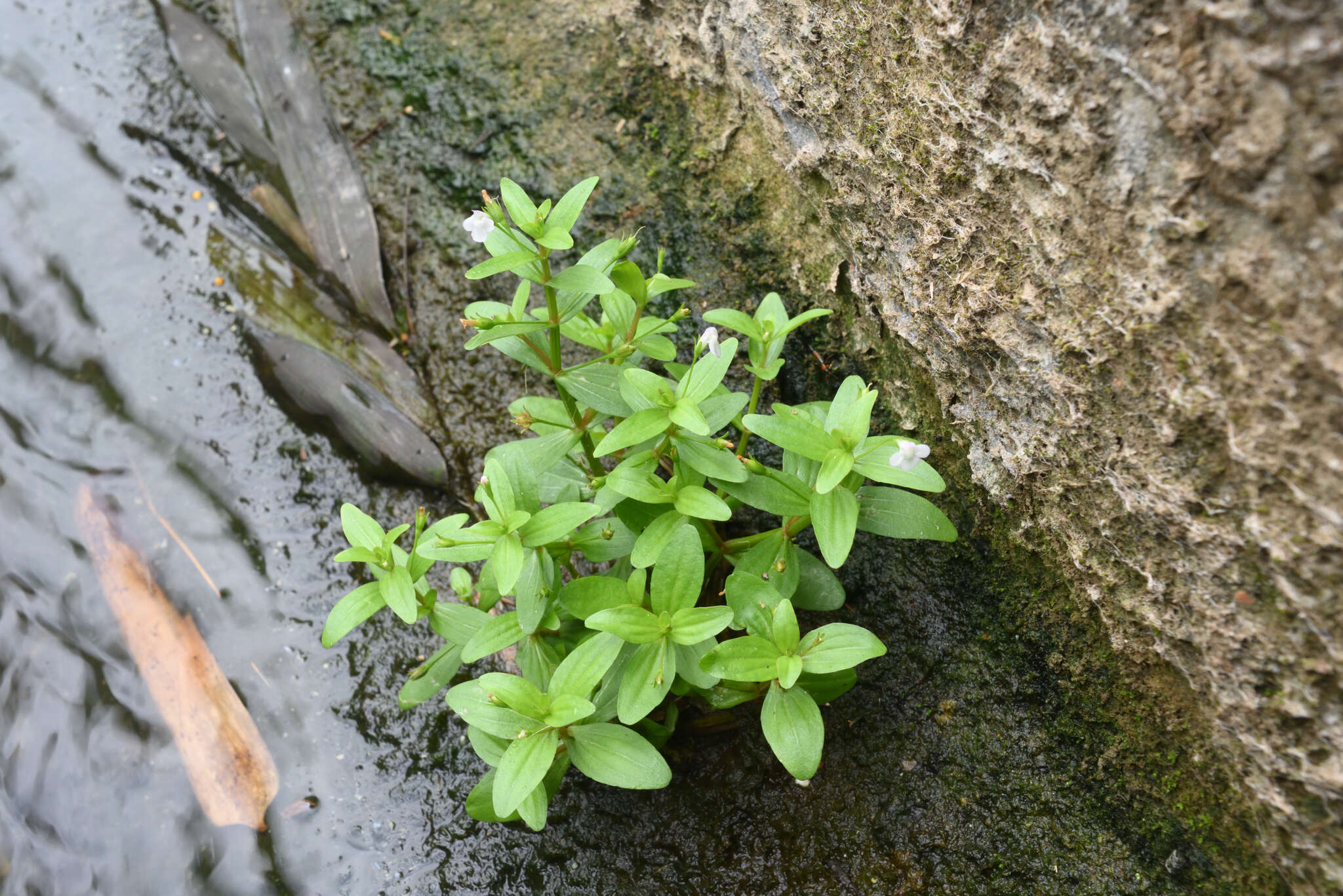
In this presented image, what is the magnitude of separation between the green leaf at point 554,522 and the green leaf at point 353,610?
39cm

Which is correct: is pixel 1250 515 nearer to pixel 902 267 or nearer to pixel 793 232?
pixel 902 267

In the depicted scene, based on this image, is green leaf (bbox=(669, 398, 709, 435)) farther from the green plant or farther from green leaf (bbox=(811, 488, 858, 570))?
green leaf (bbox=(811, 488, 858, 570))

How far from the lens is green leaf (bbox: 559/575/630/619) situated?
1.91 meters

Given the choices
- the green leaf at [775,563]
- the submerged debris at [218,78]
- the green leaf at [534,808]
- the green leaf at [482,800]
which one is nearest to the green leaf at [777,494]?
the green leaf at [775,563]

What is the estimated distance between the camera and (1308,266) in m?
1.29

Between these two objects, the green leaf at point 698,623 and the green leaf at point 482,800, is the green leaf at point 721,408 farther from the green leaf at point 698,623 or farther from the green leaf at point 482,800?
the green leaf at point 482,800

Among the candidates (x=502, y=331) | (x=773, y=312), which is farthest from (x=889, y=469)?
(x=502, y=331)

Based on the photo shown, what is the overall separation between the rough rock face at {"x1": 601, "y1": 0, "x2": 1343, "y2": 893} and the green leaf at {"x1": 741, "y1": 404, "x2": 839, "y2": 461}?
0.45 metres

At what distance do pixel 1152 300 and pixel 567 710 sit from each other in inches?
53.0

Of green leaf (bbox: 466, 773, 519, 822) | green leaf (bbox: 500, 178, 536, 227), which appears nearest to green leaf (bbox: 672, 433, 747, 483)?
green leaf (bbox: 500, 178, 536, 227)

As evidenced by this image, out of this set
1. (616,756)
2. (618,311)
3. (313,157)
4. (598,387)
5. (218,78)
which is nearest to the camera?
(616,756)

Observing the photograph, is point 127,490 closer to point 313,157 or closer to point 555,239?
point 313,157

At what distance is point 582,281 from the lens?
6.22 ft

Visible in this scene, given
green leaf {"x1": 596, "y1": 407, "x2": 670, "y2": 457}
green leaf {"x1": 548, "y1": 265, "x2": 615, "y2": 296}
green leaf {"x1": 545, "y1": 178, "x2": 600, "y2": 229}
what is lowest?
green leaf {"x1": 596, "y1": 407, "x2": 670, "y2": 457}
